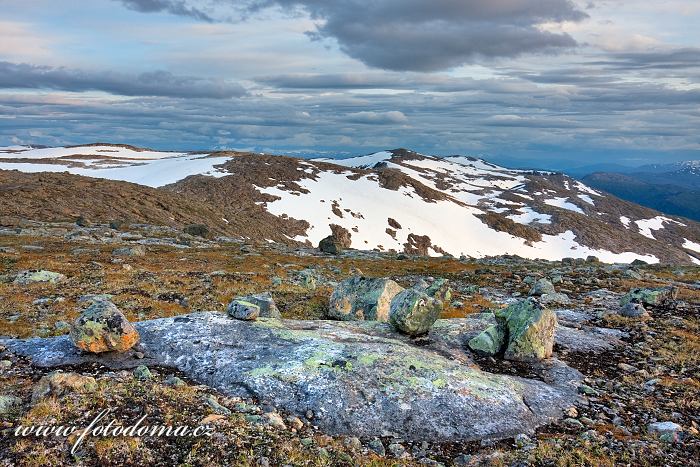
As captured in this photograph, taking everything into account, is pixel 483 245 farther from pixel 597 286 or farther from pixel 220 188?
pixel 597 286

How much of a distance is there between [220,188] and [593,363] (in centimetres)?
13677

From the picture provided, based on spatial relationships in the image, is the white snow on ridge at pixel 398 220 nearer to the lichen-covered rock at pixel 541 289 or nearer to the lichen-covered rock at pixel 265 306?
the lichen-covered rock at pixel 541 289

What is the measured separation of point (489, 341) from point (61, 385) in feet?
48.9

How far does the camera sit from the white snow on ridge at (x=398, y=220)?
138 meters

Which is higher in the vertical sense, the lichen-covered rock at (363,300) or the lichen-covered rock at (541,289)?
the lichen-covered rock at (363,300)

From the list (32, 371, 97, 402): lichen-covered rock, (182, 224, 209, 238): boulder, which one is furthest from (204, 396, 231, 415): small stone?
(182, 224, 209, 238): boulder

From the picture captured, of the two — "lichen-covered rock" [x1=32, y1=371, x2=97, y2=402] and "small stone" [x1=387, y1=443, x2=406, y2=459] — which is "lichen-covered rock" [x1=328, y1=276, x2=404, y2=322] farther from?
"lichen-covered rock" [x1=32, y1=371, x2=97, y2=402]

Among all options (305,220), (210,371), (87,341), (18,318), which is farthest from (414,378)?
(305,220)

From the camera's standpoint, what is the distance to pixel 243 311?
1948 cm

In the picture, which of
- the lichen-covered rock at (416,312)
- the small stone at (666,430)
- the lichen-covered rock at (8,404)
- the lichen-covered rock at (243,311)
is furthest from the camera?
the lichen-covered rock at (416,312)

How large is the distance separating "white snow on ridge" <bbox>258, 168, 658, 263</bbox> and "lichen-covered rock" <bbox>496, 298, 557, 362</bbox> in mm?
102937

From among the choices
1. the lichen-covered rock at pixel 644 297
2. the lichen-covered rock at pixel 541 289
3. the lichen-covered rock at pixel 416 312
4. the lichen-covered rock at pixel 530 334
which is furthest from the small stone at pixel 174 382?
the lichen-covered rock at pixel 541 289

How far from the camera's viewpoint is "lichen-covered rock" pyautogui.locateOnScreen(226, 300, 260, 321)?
19422 millimetres

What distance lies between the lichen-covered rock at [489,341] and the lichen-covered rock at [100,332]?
13036 mm
